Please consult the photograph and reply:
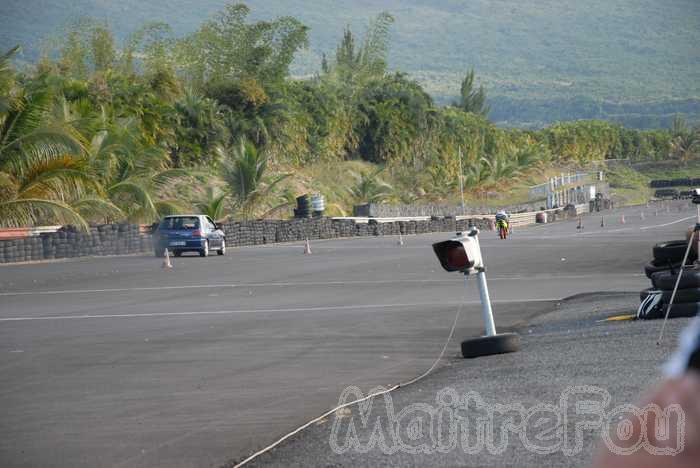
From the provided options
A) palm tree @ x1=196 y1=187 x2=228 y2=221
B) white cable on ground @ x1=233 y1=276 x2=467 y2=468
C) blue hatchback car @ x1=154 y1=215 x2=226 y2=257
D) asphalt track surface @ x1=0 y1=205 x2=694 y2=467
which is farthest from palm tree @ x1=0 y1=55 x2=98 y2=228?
white cable on ground @ x1=233 y1=276 x2=467 y2=468

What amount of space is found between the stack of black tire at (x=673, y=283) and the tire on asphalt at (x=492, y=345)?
2081 mm

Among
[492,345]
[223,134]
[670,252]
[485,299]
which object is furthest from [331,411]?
[223,134]

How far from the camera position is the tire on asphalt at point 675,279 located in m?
11.7

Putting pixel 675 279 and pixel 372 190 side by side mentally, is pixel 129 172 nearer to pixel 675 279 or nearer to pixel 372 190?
pixel 675 279

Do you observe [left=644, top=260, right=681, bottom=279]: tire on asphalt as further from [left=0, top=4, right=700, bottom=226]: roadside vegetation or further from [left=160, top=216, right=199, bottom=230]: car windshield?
[left=160, top=216, right=199, bottom=230]: car windshield

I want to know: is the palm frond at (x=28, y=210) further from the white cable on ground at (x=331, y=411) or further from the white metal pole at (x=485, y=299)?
the white metal pole at (x=485, y=299)

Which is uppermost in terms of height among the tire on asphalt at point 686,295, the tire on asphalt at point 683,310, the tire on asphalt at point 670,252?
the tire on asphalt at point 670,252

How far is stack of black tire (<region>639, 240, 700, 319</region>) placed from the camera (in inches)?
461

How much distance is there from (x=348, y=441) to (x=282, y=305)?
12451 mm

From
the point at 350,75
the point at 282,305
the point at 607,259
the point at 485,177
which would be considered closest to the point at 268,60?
the point at 485,177

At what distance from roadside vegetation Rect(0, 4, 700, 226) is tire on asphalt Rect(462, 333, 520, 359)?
29.5 metres

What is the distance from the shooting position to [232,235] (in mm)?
52875

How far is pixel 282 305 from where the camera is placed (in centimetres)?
1872

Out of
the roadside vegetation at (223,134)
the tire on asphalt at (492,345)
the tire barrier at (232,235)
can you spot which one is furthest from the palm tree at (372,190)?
the tire on asphalt at (492,345)
